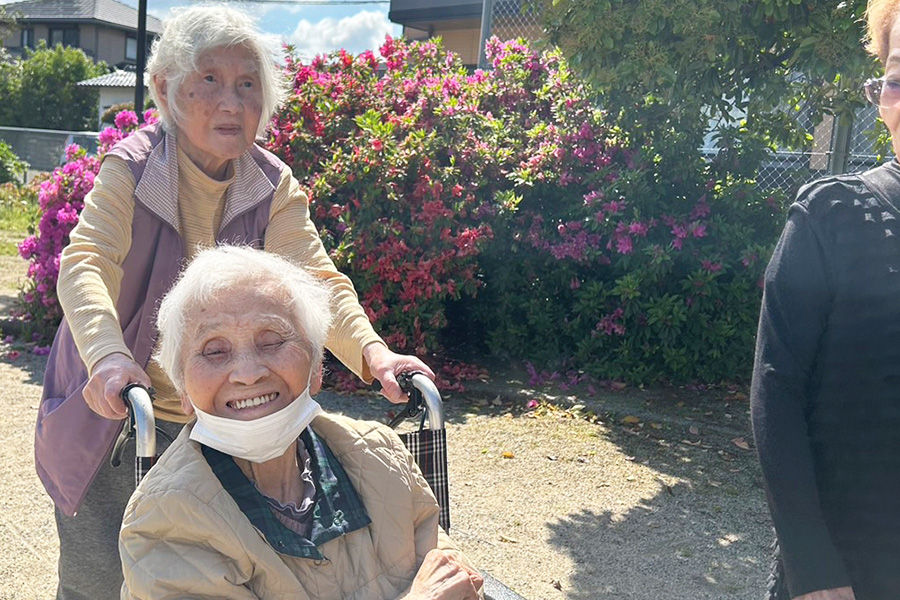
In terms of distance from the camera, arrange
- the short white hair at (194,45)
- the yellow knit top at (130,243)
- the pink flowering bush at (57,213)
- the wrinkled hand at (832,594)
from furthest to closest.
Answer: the pink flowering bush at (57,213)
the short white hair at (194,45)
the yellow knit top at (130,243)
the wrinkled hand at (832,594)

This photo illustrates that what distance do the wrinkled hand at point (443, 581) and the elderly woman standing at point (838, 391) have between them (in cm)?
71

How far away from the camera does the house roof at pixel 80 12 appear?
5350 centimetres

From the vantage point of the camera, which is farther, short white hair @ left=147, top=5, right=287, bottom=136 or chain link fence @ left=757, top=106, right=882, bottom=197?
chain link fence @ left=757, top=106, right=882, bottom=197

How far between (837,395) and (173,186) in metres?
1.81

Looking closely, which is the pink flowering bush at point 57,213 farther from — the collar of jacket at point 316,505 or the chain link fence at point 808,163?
the collar of jacket at point 316,505

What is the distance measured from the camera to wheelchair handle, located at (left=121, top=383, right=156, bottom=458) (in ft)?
6.97

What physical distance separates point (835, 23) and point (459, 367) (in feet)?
11.3

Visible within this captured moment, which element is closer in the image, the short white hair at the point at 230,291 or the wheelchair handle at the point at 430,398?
the short white hair at the point at 230,291

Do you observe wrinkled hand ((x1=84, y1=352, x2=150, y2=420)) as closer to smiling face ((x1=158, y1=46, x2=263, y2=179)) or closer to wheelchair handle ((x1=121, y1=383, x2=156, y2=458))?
wheelchair handle ((x1=121, y1=383, x2=156, y2=458))

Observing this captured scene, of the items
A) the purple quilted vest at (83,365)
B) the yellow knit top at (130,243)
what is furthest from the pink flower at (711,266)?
the purple quilted vest at (83,365)

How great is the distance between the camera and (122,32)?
2211 inches

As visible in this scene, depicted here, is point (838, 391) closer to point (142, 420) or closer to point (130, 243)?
point (142, 420)

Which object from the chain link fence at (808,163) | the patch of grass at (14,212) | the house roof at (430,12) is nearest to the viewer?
the chain link fence at (808,163)

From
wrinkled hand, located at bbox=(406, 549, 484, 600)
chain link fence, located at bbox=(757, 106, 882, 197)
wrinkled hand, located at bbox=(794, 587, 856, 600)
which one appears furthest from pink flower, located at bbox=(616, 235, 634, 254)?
wrinkled hand, located at bbox=(794, 587, 856, 600)
